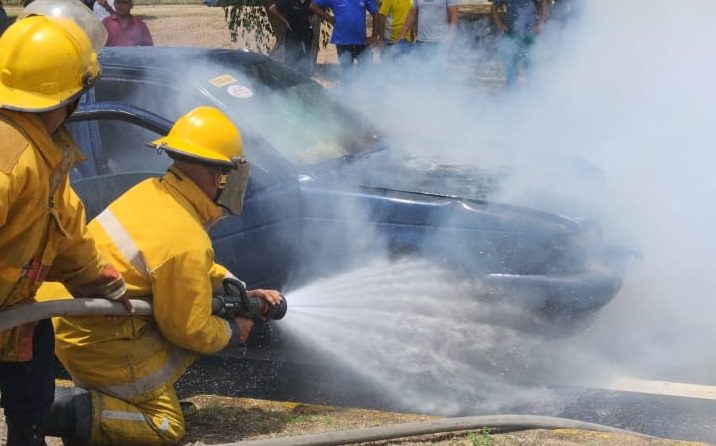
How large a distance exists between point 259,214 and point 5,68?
2.42 m

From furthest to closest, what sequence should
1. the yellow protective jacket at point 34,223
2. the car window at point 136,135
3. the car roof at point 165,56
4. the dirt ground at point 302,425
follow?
the car roof at point 165,56
the car window at point 136,135
the dirt ground at point 302,425
the yellow protective jacket at point 34,223

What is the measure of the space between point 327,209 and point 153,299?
6.00 ft

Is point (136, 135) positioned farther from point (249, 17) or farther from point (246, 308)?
point (249, 17)

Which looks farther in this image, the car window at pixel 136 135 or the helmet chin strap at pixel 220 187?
the car window at pixel 136 135

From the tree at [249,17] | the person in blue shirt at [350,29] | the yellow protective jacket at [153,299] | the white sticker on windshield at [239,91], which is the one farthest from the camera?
the tree at [249,17]

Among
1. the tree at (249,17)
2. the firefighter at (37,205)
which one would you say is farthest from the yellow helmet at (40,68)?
the tree at (249,17)

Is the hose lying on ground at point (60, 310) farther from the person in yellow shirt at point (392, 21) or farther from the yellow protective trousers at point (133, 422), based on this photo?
the person in yellow shirt at point (392, 21)

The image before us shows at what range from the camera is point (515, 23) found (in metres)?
10.6

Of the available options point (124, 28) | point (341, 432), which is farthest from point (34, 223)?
point (124, 28)

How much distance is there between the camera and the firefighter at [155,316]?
3.72 metres

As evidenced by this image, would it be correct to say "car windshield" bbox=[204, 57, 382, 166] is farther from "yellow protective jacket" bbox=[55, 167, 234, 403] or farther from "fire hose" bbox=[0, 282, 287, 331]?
"yellow protective jacket" bbox=[55, 167, 234, 403]

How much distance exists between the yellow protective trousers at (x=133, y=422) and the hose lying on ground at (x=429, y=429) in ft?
0.92

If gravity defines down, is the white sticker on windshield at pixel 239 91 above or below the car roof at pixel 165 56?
below

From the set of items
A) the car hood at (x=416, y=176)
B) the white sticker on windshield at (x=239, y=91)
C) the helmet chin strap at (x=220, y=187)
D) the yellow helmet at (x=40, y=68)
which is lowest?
the car hood at (x=416, y=176)
